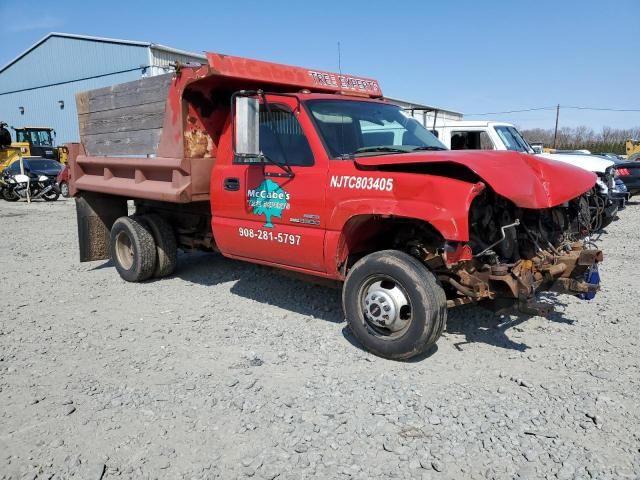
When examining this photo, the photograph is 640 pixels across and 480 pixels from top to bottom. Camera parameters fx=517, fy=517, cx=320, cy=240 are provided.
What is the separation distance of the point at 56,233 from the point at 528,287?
1014 centimetres

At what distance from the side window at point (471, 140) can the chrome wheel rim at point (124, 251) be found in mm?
6842

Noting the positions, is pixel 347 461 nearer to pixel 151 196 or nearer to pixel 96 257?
pixel 151 196

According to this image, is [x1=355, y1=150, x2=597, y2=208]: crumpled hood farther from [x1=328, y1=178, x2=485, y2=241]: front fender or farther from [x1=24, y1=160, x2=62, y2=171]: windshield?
[x1=24, y1=160, x2=62, y2=171]: windshield

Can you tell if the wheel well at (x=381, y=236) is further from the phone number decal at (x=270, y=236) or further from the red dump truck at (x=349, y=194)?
the phone number decal at (x=270, y=236)

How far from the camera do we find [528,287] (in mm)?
3729

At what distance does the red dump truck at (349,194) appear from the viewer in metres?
3.77

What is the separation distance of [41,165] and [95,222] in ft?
52.8

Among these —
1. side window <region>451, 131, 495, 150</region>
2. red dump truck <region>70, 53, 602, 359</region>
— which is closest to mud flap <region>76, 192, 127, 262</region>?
red dump truck <region>70, 53, 602, 359</region>

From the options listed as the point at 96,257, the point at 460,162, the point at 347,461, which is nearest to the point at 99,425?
Result: the point at 347,461

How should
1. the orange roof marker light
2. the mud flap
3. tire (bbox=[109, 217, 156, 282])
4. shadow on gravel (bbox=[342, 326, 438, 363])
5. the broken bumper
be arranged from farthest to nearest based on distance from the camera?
the mud flap < tire (bbox=[109, 217, 156, 282]) < the orange roof marker light < shadow on gravel (bbox=[342, 326, 438, 363]) < the broken bumper

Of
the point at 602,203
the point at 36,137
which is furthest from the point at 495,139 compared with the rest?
the point at 36,137

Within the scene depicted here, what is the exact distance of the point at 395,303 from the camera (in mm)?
3969

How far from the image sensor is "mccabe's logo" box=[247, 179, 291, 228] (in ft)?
15.3

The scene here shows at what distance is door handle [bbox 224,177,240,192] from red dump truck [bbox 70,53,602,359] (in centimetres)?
1
